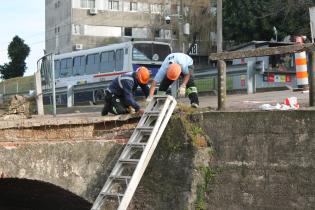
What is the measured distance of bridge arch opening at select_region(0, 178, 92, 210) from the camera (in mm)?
8977

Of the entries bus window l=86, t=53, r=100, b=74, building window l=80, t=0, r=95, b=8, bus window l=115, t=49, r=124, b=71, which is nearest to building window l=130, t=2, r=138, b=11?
building window l=80, t=0, r=95, b=8

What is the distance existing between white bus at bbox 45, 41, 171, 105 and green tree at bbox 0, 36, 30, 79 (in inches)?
1267

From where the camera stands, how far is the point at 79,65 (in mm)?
29172

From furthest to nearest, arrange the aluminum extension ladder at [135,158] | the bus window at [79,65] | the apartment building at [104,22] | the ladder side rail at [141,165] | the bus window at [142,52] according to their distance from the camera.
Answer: the apartment building at [104,22]
the bus window at [79,65]
the bus window at [142,52]
the aluminum extension ladder at [135,158]
the ladder side rail at [141,165]

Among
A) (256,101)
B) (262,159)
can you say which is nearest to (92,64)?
(256,101)

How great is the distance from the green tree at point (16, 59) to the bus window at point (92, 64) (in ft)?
109

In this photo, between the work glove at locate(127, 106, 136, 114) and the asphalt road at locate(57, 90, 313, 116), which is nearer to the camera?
the asphalt road at locate(57, 90, 313, 116)

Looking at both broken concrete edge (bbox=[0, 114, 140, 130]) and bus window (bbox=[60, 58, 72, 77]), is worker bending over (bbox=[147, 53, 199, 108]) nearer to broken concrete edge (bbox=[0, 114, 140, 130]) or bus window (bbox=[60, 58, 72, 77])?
broken concrete edge (bbox=[0, 114, 140, 130])

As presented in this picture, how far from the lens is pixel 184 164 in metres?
7.84

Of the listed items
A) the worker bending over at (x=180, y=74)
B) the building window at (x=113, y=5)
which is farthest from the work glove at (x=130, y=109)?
the building window at (x=113, y=5)

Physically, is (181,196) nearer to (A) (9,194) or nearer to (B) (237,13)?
(A) (9,194)

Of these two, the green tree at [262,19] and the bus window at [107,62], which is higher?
the green tree at [262,19]

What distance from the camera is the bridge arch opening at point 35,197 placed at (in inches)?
353

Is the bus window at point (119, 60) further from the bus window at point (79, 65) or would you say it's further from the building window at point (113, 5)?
the building window at point (113, 5)
